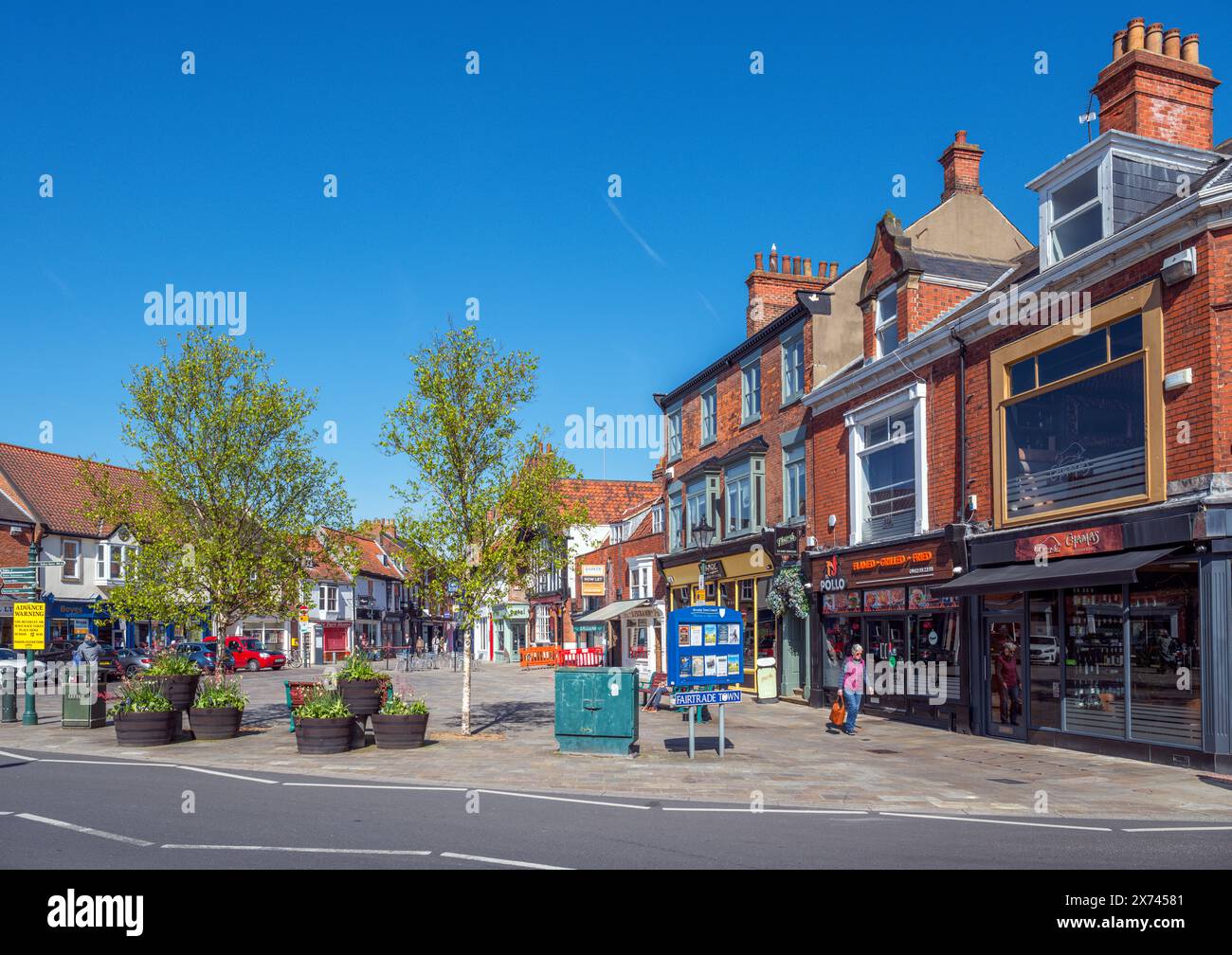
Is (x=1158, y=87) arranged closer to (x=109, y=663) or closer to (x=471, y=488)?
(x=471, y=488)

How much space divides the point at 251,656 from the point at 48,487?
1283 cm

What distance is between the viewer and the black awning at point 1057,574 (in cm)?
1442

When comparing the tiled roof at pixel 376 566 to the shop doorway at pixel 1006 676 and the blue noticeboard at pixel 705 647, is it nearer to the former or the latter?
the shop doorway at pixel 1006 676

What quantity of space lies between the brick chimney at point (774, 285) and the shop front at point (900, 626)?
389 inches

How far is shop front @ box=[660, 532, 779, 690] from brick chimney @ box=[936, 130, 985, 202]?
1024 cm

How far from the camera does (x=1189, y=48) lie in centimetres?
1867

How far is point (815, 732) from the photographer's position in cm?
1975

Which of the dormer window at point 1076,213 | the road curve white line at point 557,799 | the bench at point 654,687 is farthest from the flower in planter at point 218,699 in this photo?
the dormer window at point 1076,213

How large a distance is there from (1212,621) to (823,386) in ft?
41.2

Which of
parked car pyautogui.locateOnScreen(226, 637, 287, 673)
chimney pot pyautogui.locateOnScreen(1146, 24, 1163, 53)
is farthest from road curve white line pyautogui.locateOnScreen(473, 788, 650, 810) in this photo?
parked car pyautogui.locateOnScreen(226, 637, 287, 673)

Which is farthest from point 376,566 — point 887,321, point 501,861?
point 501,861
